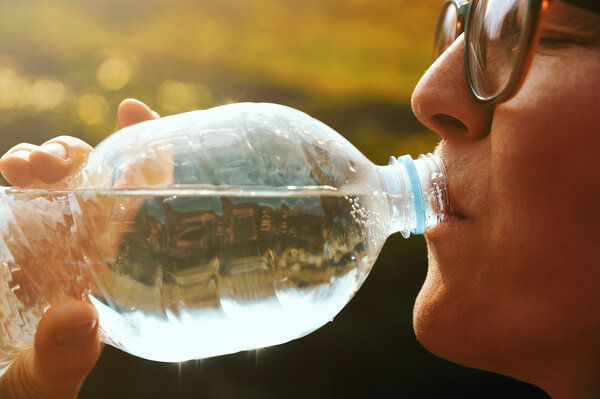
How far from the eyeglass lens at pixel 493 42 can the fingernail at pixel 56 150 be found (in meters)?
0.65

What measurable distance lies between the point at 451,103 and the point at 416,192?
0.40ft

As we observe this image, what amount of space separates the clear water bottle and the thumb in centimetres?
5

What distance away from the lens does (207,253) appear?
0.70 meters

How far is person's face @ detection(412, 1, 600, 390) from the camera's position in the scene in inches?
20.7

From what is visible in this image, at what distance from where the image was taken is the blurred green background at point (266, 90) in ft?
4.74

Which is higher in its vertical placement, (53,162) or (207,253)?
(53,162)

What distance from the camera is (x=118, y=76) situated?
1490mm

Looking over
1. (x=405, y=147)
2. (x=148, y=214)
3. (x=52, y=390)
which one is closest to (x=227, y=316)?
(x=148, y=214)

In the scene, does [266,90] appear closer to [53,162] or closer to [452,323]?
[53,162]

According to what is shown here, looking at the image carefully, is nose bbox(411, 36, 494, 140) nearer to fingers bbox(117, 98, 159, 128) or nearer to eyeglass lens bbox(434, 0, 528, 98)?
eyeglass lens bbox(434, 0, 528, 98)

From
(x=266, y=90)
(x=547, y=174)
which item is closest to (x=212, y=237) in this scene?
(x=547, y=174)

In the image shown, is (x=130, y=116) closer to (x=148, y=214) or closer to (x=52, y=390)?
(x=148, y=214)

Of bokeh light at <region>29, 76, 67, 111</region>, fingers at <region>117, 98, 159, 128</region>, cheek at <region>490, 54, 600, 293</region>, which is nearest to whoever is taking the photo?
cheek at <region>490, 54, 600, 293</region>

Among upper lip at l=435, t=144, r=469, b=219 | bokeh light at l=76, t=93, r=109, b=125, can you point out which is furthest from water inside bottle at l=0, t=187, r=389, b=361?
bokeh light at l=76, t=93, r=109, b=125
